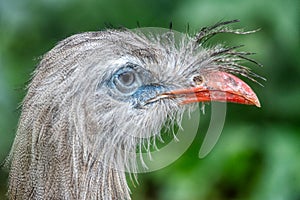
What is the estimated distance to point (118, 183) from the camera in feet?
9.21

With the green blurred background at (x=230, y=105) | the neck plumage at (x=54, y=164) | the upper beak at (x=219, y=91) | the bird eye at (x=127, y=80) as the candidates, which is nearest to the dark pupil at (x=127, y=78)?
the bird eye at (x=127, y=80)

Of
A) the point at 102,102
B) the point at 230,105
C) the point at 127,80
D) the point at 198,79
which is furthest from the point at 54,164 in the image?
the point at 230,105

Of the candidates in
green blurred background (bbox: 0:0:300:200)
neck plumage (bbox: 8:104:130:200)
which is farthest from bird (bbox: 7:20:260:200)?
green blurred background (bbox: 0:0:300:200)

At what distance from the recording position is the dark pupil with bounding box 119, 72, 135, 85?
2799mm

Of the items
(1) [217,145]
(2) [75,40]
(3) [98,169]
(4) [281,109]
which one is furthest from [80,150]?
(4) [281,109]

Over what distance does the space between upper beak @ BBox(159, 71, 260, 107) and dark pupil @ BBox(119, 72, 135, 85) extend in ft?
0.45

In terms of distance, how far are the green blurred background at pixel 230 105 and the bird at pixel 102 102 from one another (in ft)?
3.09

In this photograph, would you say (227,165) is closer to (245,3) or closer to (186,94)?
(245,3)

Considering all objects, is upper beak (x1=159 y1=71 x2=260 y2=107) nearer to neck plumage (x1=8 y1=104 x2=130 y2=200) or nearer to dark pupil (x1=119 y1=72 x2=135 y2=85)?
dark pupil (x1=119 y1=72 x2=135 y2=85)

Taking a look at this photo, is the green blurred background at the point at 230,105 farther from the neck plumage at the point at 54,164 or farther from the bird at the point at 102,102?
the neck plumage at the point at 54,164

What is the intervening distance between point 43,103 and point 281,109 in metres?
1.74

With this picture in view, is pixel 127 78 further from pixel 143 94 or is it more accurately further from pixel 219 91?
pixel 219 91

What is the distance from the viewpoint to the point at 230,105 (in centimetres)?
421

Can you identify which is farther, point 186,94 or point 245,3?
point 245,3
